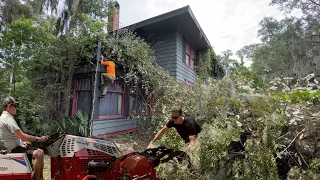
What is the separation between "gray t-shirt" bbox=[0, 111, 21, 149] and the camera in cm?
275

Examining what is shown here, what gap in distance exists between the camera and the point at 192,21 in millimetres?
10180

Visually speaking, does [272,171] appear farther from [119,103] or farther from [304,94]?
[119,103]

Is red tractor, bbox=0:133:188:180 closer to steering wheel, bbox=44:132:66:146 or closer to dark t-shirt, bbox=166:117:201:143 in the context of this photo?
steering wheel, bbox=44:132:66:146

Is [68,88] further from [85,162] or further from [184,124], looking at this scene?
[85,162]

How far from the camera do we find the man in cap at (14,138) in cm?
260

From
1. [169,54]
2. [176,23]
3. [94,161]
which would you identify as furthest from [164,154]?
[176,23]

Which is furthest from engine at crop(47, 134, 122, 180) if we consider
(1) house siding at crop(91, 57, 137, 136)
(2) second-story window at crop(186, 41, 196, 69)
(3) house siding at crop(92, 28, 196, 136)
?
(2) second-story window at crop(186, 41, 196, 69)

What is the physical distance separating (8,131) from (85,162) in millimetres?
1175

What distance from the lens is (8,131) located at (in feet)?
9.30

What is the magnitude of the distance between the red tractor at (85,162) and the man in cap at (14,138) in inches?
4.9

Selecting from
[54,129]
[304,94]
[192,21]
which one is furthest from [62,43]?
[304,94]

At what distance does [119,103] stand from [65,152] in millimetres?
6809

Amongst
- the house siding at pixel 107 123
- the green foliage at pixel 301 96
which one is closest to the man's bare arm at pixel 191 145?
the green foliage at pixel 301 96

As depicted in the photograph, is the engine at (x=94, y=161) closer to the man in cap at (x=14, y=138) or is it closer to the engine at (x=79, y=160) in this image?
the engine at (x=79, y=160)
